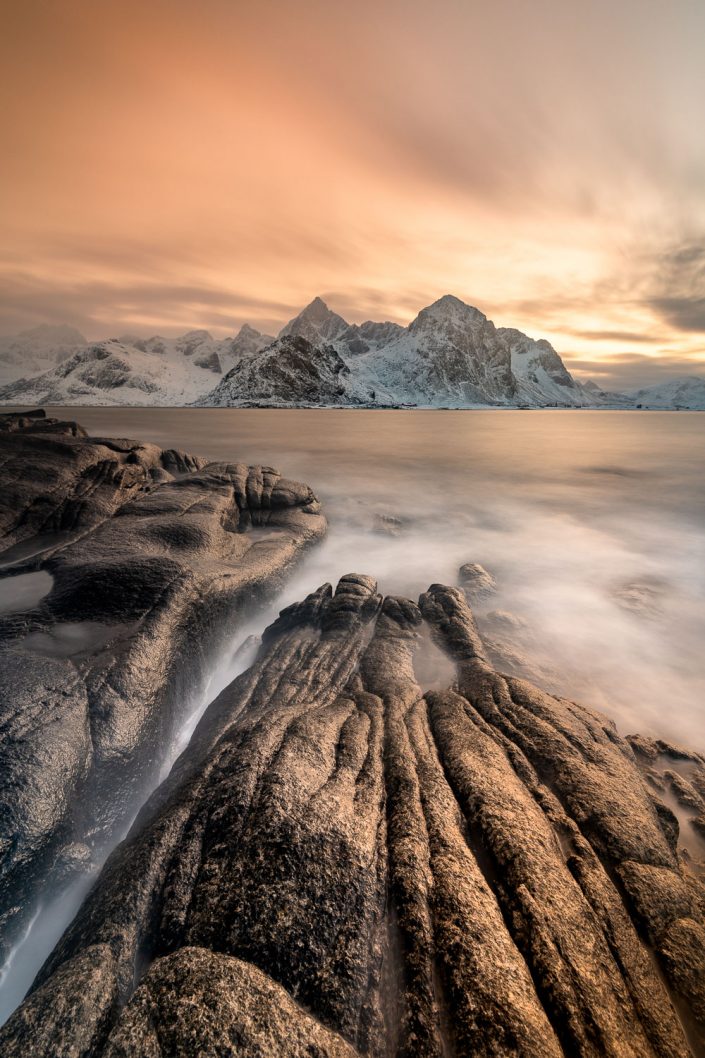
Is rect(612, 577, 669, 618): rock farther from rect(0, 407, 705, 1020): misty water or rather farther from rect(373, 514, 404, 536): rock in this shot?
rect(373, 514, 404, 536): rock

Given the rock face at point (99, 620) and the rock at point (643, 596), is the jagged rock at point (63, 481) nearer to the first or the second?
the rock face at point (99, 620)

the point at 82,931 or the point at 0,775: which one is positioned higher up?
the point at 0,775

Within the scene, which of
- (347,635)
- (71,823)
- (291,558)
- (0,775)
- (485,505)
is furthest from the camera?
(485,505)

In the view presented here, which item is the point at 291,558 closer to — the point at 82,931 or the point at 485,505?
the point at 82,931

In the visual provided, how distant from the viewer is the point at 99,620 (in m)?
7.63

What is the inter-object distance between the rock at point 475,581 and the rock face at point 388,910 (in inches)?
232

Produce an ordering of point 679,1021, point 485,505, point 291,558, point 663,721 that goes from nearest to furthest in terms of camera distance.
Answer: point 679,1021, point 663,721, point 291,558, point 485,505

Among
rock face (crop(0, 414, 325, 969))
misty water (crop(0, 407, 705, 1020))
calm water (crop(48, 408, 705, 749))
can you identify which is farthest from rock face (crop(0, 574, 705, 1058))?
calm water (crop(48, 408, 705, 749))

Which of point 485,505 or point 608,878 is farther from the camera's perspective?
point 485,505

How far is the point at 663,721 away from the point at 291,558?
9.09 meters

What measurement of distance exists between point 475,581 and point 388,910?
921 cm

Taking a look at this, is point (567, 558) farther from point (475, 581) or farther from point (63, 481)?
point (63, 481)

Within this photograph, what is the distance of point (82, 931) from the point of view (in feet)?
12.5

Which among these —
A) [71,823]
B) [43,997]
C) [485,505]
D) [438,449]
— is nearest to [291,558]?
[71,823]
